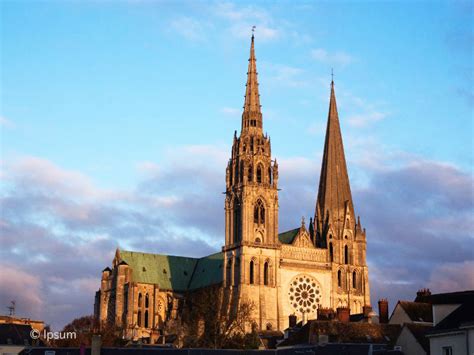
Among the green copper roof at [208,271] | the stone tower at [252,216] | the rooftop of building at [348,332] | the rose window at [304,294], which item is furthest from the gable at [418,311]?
the green copper roof at [208,271]

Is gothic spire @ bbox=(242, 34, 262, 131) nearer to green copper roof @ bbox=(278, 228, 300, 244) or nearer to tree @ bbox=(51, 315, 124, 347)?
green copper roof @ bbox=(278, 228, 300, 244)

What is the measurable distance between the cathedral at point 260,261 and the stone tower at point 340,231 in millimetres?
134

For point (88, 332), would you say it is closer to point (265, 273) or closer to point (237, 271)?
point (237, 271)

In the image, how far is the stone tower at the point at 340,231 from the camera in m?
122

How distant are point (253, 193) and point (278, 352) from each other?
2299 inches

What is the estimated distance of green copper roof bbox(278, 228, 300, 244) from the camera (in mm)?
122819

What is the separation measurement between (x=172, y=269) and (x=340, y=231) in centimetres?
2689

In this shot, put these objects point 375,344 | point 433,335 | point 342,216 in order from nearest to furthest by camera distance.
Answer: point 433,335
point 375,344
point 342,216

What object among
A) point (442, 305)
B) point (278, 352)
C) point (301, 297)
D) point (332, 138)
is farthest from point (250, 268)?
point (442, 305)

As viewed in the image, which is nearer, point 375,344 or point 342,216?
point 375,344

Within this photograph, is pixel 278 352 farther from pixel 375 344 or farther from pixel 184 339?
pixel 184 339

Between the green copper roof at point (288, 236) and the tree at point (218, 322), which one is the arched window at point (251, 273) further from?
the green copper roof at point (288, 236)

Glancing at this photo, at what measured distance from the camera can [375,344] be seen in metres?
59.9

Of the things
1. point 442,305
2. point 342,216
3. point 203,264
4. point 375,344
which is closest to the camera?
point 442,305
